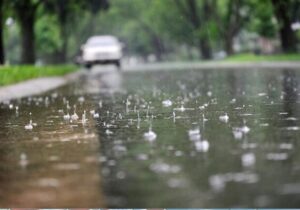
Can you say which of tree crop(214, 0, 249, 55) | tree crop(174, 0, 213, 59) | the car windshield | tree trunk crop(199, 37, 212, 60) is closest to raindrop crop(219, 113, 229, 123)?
the car windshield

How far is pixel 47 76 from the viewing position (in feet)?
110

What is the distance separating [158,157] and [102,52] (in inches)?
1590

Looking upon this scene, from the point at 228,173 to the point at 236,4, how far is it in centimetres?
5294

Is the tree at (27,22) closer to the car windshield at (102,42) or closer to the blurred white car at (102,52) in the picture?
the blurred white car at (102,52)

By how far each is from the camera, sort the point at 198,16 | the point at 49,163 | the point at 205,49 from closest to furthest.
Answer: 1. the point at 49,163
2. the point at 198,16
3. the point at 205,49

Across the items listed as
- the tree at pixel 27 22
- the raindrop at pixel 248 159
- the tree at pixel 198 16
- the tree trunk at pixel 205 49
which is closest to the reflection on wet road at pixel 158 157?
the raindrop at pixel 248 159

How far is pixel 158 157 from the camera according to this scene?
7.18 m

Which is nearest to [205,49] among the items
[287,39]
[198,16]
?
[198,16]

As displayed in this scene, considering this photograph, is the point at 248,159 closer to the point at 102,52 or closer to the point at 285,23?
the point at 285,23

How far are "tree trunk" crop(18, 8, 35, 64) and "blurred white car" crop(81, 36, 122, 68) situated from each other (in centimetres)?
682

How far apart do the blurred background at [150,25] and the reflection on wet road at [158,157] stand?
23261mm

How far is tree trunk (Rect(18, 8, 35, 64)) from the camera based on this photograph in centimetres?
3922

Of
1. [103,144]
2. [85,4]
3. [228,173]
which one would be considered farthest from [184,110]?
[85,4]

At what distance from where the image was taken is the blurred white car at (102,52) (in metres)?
47.3
